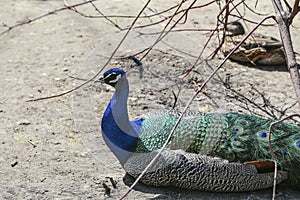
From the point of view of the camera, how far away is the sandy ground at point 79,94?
7.48 feet

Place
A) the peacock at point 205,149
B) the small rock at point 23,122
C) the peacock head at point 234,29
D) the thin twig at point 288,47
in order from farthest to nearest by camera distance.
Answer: the peacock head at point 234,29
the small rock at point 23,122
the peacock at point 205,149
the thin twig at point 288,47

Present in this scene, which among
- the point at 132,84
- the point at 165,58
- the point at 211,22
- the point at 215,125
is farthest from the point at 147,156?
the point at 211,22

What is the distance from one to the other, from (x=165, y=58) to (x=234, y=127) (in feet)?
4.21

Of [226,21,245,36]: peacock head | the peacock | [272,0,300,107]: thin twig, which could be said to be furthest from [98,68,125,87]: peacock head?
[226,21,245,36]: peacock head

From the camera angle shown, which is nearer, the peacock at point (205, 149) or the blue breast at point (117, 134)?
the peacock at point (205, 149)

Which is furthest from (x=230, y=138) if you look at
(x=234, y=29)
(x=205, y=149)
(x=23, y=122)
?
(x=234, y=29)

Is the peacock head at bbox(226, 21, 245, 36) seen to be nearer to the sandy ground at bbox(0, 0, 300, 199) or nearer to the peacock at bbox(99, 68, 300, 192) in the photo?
the sandy ground at bbox(0, 0, 300, 199)

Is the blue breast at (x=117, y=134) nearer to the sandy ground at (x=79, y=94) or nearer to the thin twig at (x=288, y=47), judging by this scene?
the sandy ground at (x=79, y=94)

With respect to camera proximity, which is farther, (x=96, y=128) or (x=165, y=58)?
(x=165, y=58)

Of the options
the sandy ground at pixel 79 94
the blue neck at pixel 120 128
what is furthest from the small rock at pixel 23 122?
the blue neck at pixel 120 128

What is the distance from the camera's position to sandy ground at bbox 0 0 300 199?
228 centimetres

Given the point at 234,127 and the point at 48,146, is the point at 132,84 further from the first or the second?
the point at 234,127

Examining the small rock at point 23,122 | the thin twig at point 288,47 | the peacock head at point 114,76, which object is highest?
the thin twig at point 288,47

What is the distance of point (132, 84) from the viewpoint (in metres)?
3.10
